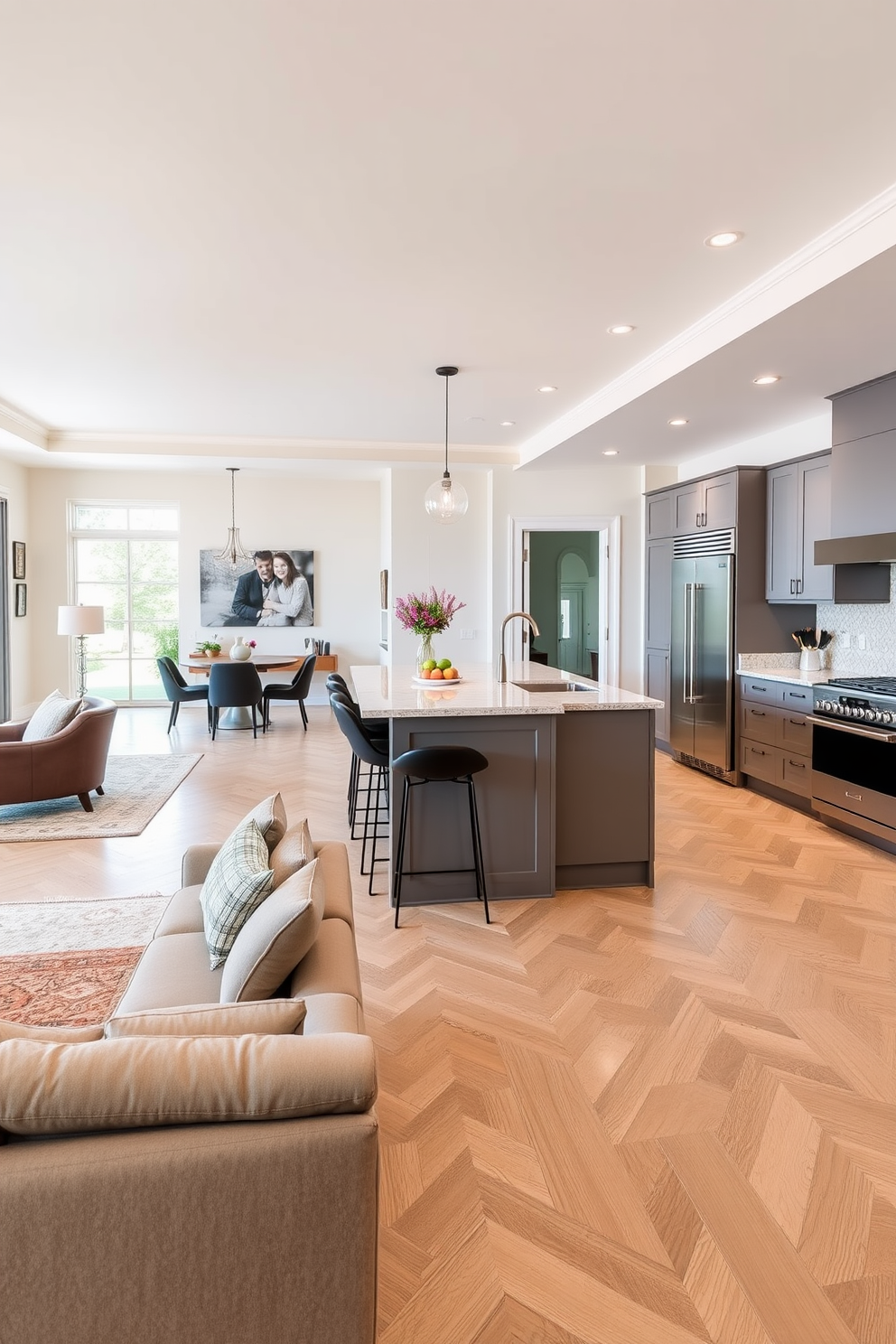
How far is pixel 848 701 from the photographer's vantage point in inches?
185

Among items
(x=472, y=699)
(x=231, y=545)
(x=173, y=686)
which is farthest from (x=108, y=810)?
(x=231, y=545)

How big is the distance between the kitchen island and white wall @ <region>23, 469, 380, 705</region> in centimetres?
613

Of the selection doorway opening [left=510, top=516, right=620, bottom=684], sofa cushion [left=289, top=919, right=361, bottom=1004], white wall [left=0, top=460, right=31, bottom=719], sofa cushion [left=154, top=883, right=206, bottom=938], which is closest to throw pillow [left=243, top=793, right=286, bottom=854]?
sofa cushion [left=154, top=883, right=206, bottom=938]

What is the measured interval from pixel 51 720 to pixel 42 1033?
432 centimetres

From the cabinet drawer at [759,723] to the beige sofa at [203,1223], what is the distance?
4900 millimetres

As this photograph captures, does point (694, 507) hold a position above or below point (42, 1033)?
above

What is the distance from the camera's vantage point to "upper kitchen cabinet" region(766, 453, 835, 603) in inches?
212

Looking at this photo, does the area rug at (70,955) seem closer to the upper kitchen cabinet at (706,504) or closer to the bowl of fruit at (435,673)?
the bowl of fruit at (435,673)

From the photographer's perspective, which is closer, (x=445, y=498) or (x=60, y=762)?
(x=60, y=762)

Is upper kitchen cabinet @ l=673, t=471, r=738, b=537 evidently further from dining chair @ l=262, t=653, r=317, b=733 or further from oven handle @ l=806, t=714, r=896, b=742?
dining chair @ l=262, t=653, r=317, b=733

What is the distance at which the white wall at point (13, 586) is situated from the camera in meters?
8.53

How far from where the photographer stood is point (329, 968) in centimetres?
178

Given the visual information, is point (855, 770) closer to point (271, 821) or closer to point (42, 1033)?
point (271, 821)

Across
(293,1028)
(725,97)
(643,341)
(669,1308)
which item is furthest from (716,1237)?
(643,341)
